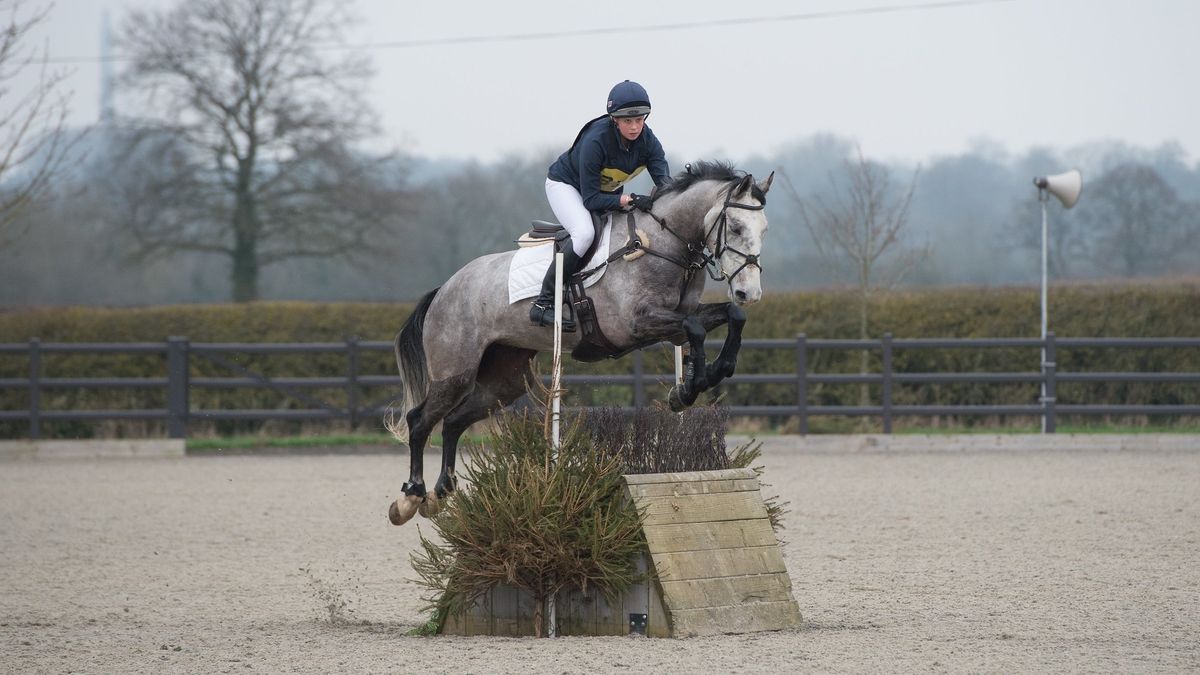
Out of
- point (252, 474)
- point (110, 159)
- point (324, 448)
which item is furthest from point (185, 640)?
point (110, 159)

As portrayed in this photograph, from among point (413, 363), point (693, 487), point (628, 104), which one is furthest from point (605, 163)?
point (413, 363)

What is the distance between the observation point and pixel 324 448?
1556cm

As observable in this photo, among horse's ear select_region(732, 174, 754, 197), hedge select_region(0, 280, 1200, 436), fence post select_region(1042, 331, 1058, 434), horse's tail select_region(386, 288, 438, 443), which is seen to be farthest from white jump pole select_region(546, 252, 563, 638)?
fence post select_region(1042, 331, 1058, 434)

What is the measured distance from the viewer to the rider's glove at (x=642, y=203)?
6098mm

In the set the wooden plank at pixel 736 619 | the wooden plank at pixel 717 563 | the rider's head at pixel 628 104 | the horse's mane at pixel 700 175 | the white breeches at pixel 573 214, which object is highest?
the rider's head at pixel 628 104

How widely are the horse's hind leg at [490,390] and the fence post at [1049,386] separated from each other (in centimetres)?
991

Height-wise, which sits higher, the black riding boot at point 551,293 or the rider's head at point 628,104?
the rider's head at point 628,104

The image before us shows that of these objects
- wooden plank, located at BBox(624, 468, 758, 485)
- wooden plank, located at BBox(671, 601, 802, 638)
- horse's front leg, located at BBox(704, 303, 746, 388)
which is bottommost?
wooden plank, located at BBox(671, 601, 802, 638)

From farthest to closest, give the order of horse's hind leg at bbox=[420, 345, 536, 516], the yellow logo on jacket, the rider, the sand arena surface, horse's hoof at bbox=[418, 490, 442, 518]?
horse's hind leg at bbox=[420, 345, 536, 516] < horse's hoof at bbox=[418, 490, 442, 518] < the yellow logo on jacket < the rider < the sand arena surface

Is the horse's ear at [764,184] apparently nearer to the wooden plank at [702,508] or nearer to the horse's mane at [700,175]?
the horse's mane at [700,175]

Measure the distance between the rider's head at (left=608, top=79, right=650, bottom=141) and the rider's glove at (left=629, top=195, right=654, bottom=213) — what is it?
1.14 feet

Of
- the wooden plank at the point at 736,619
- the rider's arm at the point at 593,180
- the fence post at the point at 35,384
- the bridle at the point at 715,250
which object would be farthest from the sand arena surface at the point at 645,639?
the fence post at the point at 35,384

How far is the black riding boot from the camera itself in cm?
606

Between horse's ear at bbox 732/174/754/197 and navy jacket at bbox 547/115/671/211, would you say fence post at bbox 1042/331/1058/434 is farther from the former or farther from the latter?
horse's ear at bbox 732/174/754/197
